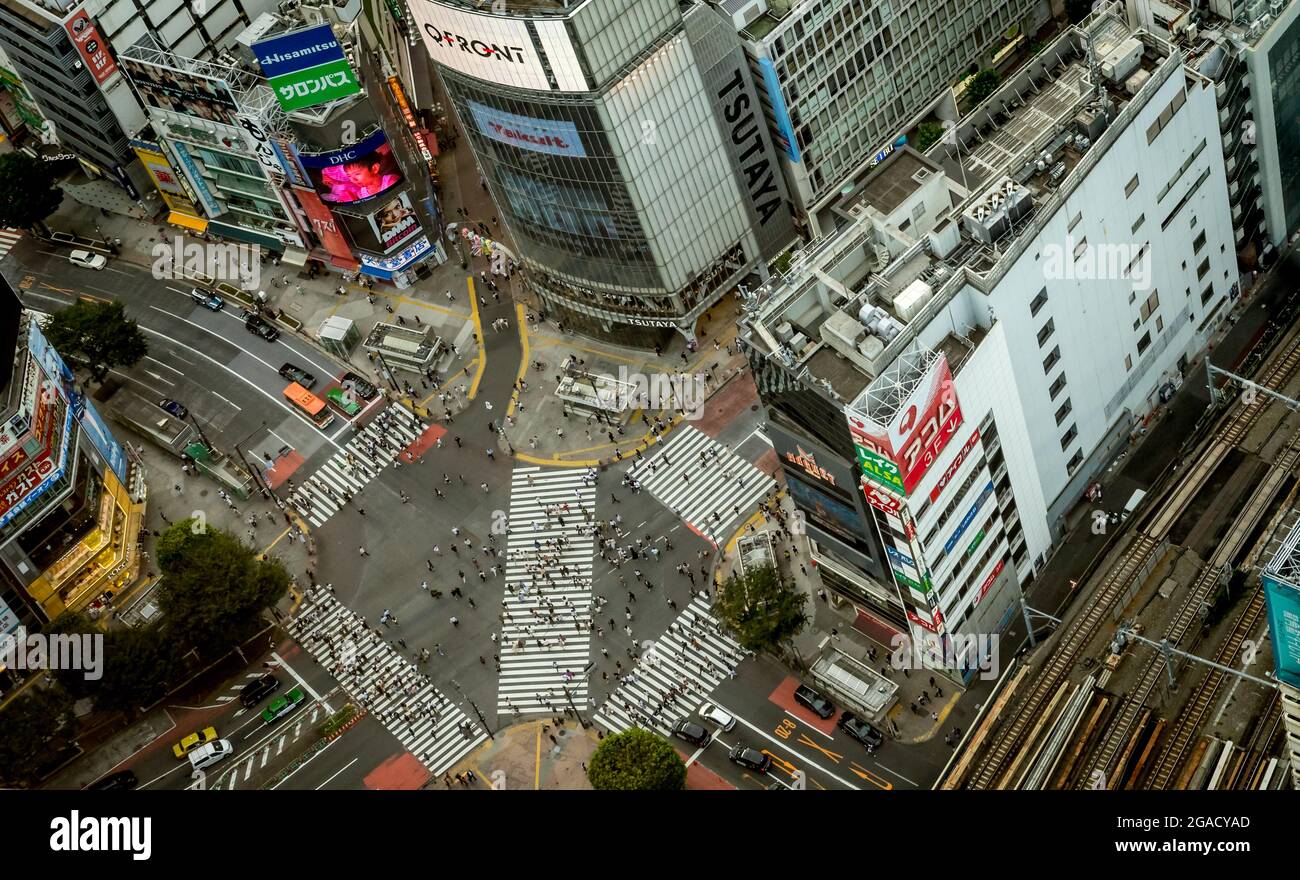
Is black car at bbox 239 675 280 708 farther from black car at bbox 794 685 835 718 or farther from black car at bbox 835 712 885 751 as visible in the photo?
black car at bbox 835 712 885 751

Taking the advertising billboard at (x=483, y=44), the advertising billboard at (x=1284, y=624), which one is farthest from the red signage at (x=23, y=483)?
the advertising billboard at (x=1284, y=624)

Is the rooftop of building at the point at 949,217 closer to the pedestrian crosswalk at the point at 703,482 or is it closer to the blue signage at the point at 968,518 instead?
the blue signage at the point at 968,518

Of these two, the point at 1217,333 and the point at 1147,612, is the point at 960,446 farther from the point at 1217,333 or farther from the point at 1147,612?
the point at 1217,333

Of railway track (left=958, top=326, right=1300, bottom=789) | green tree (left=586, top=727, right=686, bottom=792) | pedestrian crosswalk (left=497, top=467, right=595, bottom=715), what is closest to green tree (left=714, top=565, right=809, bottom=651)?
green tree (left=586, top=727, right=686, bottom=792)

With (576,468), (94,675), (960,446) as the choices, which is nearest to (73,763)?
(94,675)

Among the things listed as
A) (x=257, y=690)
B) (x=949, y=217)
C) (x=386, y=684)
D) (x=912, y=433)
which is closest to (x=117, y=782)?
(x=257, y=690)
